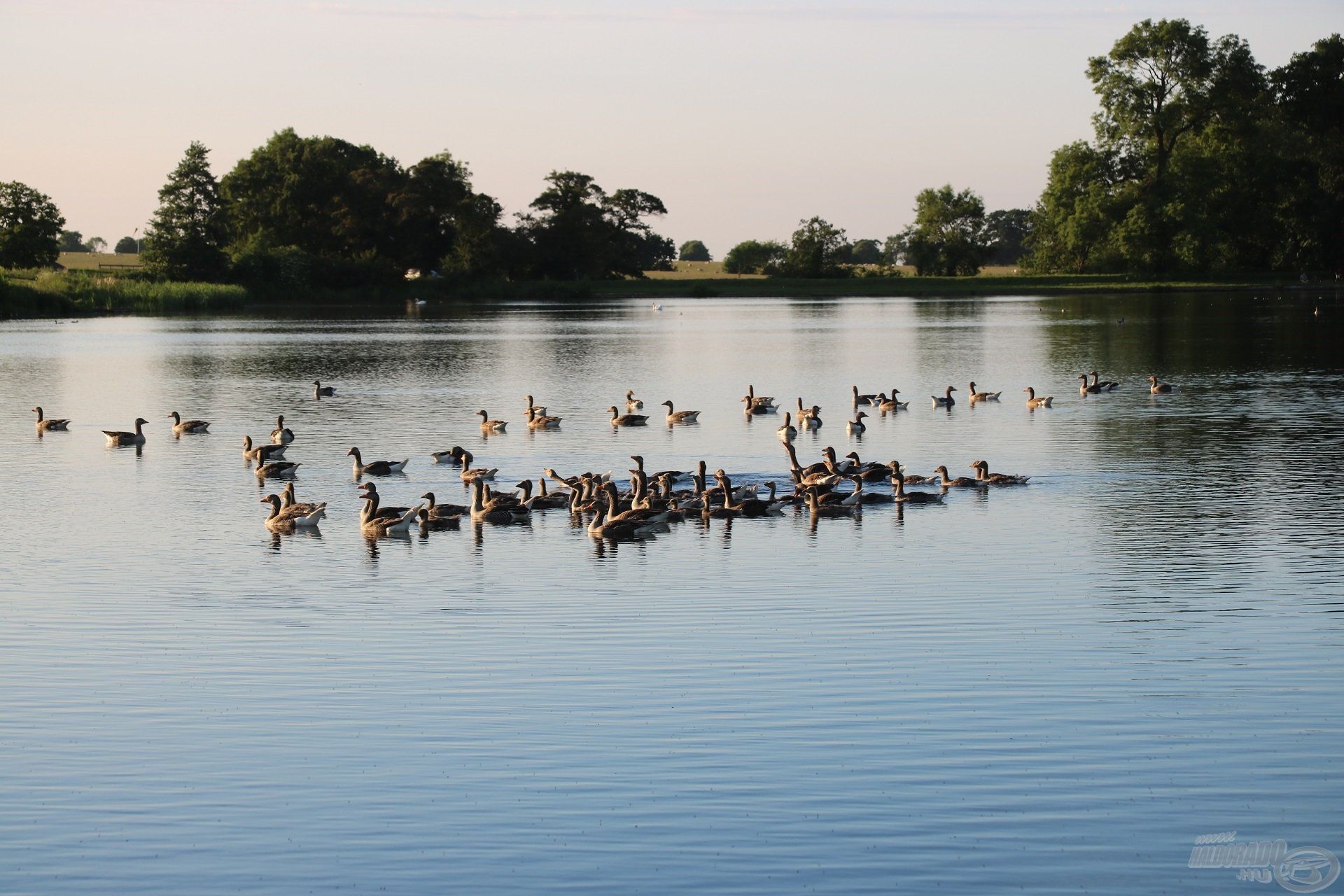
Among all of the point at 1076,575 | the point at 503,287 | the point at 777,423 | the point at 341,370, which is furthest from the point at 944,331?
the point at 503,287

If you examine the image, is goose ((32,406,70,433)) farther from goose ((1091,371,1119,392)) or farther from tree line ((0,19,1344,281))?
tree line ((0,19,1344,281))

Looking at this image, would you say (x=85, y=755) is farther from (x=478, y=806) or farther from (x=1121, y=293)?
(x=1121, y=293)

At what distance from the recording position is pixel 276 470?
32750mm

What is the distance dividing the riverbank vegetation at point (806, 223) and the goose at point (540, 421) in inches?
3064

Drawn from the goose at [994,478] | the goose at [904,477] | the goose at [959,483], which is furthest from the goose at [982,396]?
the goose at [959,483]

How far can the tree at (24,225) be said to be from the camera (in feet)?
413

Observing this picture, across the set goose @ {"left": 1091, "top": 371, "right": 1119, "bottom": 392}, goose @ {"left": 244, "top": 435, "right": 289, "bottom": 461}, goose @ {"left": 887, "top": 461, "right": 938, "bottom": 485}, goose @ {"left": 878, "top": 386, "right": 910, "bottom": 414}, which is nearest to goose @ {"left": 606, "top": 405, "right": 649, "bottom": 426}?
goose @ {"left": 878, "top": 386, "right": 910, "bottom": 414}

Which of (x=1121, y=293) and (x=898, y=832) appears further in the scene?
(x=1121, y=293)

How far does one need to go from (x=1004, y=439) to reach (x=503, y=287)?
126654 mm

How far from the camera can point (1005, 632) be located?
17.9 meters

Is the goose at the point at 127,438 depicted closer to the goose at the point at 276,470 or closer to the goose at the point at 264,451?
the goose at the point at 264,451

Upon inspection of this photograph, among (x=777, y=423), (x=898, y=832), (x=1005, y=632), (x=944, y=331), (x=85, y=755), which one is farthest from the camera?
(x=944, y=331)

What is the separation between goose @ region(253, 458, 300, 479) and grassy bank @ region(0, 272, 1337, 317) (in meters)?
83.6

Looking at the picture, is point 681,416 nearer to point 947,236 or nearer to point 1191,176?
point 1191,176
